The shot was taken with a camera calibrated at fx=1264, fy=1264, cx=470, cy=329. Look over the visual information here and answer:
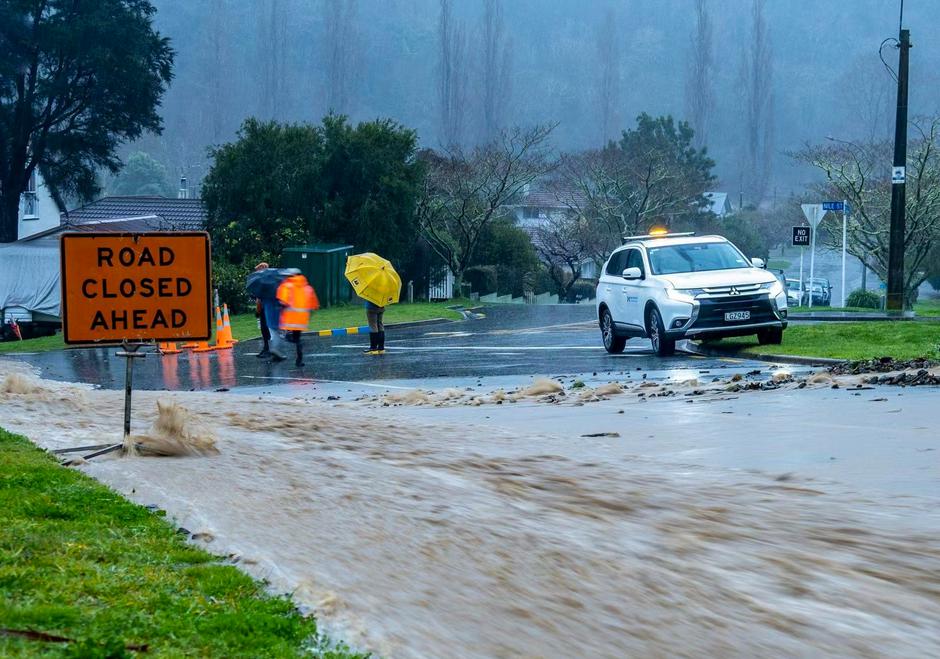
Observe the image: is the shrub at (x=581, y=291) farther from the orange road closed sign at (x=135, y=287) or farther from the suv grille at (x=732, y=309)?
the orange road closed sign at (x=135, y=287)

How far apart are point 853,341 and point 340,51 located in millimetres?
104913

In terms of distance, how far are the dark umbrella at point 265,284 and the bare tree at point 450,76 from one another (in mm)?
94060

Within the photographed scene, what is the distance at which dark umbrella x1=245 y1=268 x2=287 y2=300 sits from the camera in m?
22.5

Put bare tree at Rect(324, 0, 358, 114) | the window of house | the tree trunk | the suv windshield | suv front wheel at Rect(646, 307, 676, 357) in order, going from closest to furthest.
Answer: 1. suv front wheel at Rect(646, 307, 676, 357)
2. the suv windshield
3. the tree trunk
4. the window of house
5. bare tree at Rect(324, 0, 358, 114)

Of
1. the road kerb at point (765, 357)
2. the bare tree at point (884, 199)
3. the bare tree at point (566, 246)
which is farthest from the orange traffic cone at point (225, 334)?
the bare tree at point (566, 246)

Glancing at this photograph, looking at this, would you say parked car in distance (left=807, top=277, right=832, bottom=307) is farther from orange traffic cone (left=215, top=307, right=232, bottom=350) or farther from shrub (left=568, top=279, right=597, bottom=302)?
orange traffic cone (left=215, top=307, right=232, bottom=350)

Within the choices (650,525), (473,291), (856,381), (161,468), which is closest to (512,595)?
(650,525)

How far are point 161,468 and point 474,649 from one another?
15.5ft

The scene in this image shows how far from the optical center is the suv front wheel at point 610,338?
68.4ft

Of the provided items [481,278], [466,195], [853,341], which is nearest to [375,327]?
[853,341]

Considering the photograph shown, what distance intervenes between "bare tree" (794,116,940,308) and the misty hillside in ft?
206

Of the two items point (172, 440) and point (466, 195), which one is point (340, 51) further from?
point (172, 440)

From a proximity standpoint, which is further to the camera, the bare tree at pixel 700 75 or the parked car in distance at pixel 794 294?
the bare tree at pixel 700 75

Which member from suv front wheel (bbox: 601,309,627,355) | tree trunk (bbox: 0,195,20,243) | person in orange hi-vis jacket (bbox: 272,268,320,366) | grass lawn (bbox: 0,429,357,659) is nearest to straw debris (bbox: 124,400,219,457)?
grass lawn (bbox: 0,429,357,659)
